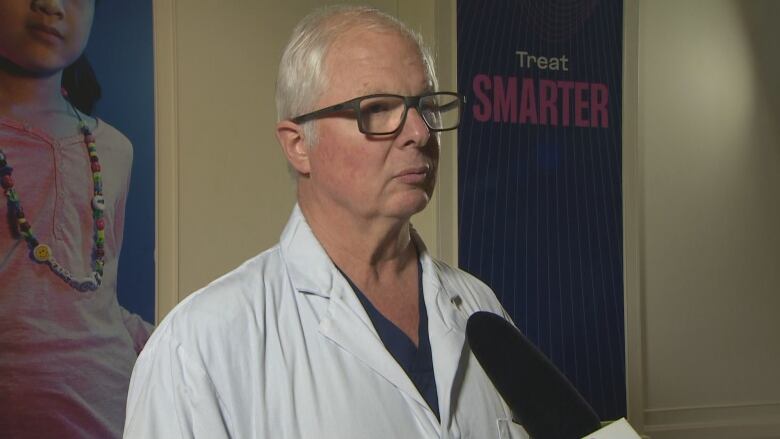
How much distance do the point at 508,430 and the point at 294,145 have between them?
48 centimetres

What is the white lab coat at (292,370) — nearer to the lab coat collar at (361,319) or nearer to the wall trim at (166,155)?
the lab coat collar at (361,319)

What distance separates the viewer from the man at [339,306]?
0.91 metres

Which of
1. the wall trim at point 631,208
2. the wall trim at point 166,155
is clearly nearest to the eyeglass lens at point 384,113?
the wall trim at point 166,155

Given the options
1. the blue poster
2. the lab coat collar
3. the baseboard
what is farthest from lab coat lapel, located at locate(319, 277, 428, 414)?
the baseboard

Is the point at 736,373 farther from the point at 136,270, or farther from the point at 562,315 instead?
the point at 136,270

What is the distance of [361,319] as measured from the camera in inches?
39.5

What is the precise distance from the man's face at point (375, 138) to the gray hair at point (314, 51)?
0.5 inches

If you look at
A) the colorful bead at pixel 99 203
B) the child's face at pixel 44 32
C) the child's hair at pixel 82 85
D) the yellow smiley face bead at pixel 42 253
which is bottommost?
the yellow smiley face bead at pixel 42 253

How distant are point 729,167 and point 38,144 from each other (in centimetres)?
226

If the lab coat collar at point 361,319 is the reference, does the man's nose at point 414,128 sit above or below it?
above

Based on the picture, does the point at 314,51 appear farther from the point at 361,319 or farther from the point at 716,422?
the point at 716,422

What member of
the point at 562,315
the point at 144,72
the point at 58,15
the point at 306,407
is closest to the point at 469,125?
the point at 562,315

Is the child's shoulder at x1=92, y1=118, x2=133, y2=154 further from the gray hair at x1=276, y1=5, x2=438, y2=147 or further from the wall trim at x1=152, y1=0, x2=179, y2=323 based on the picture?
the gray hair at x1=276, y1=5, x2=438, y2=147

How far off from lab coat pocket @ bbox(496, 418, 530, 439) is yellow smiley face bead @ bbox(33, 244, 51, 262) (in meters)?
1.34
